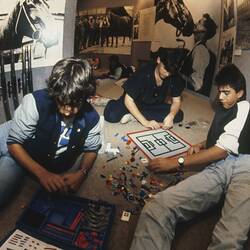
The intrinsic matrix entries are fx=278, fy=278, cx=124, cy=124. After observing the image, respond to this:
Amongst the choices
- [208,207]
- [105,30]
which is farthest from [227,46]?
[105,30]

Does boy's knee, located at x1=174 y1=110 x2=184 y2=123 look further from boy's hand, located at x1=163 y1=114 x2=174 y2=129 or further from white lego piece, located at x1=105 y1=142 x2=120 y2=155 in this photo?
white lego piece, located at x1=105 y1=142 x2=120 y2=155

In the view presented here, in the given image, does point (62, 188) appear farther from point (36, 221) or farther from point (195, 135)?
point (195, 135)

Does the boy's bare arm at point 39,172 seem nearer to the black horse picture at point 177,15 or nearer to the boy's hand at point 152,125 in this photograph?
the boy's hand at point 152,125

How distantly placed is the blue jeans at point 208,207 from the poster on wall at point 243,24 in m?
1.72

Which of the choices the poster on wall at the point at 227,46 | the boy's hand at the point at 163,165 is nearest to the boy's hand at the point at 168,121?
the boy's hand at the point at 163,165

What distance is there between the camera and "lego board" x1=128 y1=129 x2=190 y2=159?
2160 mm

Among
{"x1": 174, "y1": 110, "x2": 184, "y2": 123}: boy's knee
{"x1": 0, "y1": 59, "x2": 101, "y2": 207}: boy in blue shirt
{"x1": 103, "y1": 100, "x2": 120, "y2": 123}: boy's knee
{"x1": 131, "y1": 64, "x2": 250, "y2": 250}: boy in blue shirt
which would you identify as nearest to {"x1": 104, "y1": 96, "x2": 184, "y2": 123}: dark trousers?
{"x1": 103, "y1": 100, "x2": 120, "y2": 123}: boy's knee

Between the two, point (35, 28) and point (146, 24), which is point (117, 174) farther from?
point (146, 24)

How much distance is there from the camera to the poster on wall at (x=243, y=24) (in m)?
2.76

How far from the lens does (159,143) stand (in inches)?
90.4

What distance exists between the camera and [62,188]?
1434 millimetres

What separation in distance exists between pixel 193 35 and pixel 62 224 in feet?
12.0

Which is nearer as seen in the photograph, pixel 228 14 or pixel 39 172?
pixel 39 172

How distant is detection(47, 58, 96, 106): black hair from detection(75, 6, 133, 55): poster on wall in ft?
15.1
